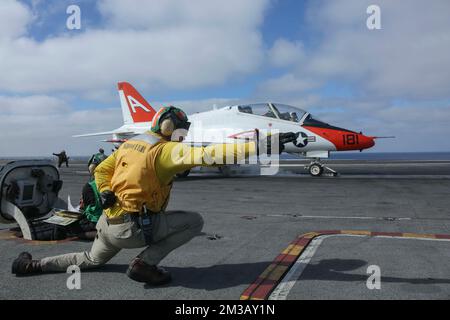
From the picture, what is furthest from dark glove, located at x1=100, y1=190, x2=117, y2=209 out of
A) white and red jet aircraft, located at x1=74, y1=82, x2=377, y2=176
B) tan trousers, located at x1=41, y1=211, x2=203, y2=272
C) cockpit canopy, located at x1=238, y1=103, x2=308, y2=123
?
cockpit canopy, located at x1=238, y1=103, x2=308, y2=123

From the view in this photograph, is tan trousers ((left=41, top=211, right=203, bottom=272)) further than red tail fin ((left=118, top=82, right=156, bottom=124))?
No

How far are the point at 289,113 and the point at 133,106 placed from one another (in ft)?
42.4

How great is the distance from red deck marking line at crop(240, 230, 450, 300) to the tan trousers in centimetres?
88

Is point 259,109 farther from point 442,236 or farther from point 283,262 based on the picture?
point 283,262

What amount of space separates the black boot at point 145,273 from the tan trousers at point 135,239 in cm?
7

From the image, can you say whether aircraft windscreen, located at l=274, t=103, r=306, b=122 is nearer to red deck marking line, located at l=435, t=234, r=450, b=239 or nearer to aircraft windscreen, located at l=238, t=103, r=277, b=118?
aircraft windscreen, located at l=238, t=103, r=277, b=118

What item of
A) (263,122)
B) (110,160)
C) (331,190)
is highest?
(263,122)

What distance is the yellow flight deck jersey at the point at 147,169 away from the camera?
3.29m

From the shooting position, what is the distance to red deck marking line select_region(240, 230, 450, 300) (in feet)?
11.1

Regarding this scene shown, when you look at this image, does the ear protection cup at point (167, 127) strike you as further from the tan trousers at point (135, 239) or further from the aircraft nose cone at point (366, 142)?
the aircraft nose cone at point (366, 142)
